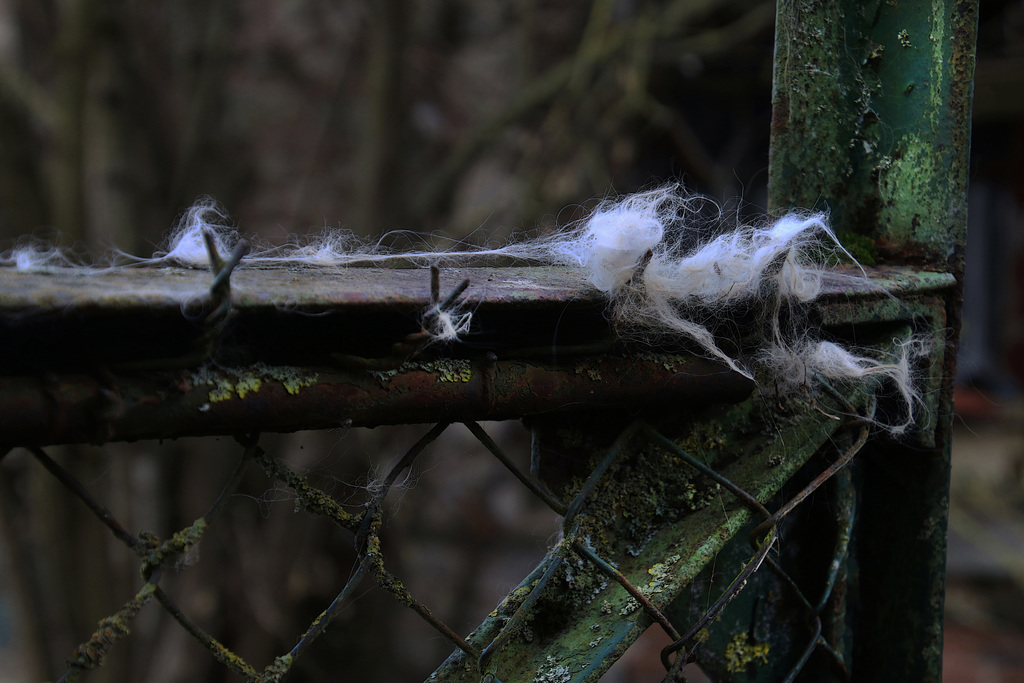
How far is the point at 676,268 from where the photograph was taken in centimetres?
56

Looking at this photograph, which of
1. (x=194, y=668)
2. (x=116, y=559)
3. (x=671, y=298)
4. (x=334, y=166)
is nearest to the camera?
(x=671, y=298)

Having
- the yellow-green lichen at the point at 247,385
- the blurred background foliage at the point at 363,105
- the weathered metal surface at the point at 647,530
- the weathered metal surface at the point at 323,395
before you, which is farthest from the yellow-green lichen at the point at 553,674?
the blurred background foliage at the point at 363,105

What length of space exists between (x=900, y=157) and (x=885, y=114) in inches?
1.9

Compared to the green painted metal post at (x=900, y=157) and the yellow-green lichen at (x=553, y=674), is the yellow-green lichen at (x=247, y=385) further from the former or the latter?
the green painted metal post at (x=900, y=157)

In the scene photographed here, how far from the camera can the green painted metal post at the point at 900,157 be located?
2.41 ft

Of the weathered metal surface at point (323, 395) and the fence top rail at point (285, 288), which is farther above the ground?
the fence top rail at point (285, 288)

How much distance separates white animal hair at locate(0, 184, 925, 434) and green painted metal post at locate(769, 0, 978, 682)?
0.34 ft

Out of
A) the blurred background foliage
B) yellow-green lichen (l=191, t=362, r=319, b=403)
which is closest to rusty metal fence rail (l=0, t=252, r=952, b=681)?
yellow-green lichen (l=191, t=362, r=319, b=403)

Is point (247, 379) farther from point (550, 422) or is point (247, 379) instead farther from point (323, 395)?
point (550, 422)

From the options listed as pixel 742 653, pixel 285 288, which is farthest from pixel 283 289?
pixel 742 653

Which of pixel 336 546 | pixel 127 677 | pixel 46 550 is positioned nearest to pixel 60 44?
pixel 46 550

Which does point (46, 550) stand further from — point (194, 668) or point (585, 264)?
point (585, 264)

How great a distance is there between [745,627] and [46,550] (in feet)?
7.53

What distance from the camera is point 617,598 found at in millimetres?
598
